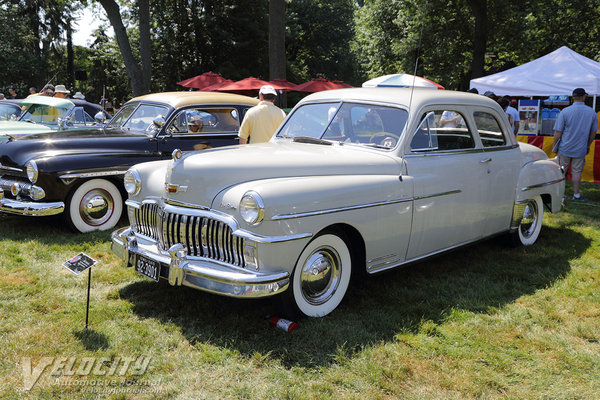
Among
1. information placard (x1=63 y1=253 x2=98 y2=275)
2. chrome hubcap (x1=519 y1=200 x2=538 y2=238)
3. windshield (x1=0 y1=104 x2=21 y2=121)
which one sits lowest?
chrome hubcap (x1=519 y1=200 x2=538 y2=238)

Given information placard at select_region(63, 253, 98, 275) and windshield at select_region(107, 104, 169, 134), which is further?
windshield at select_region(107, 104, 169, 134)

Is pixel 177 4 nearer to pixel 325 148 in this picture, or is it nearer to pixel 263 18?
pixel 263 18

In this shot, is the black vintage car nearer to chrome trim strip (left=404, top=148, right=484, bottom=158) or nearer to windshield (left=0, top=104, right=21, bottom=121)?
chrome trim strip (left=404, top=148, right=484, bottom=158)

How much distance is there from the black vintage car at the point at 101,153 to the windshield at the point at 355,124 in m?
2.52

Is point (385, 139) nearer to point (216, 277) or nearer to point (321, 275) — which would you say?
point (321, 275)

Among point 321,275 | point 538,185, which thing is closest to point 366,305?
point 321,275

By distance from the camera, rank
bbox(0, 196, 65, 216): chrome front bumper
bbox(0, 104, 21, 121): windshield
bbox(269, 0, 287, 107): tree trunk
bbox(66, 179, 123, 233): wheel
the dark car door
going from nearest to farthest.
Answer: bbox(0, 196, 65, 216): chrome front bumper, bbox(66, 179, 123, 233): wheel, the dark car door, bbox(0, 104, 21, 121): windshield, bbox(269, 0, 287, 107): tree trunk

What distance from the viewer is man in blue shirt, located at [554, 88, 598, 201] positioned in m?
8.69

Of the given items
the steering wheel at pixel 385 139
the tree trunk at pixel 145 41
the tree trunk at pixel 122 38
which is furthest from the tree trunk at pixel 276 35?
the steering wheel at pixel 385 139

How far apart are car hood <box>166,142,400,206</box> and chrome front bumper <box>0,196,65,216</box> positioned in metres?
2.74

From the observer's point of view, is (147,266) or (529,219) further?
(529,219)

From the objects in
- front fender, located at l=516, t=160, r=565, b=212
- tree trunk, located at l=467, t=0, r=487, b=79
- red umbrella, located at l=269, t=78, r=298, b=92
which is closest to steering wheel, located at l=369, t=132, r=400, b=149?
front fender, located at l=516, t=160, r=565, b=212

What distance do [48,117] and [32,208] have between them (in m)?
4.08

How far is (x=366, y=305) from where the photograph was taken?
14.1 ft
